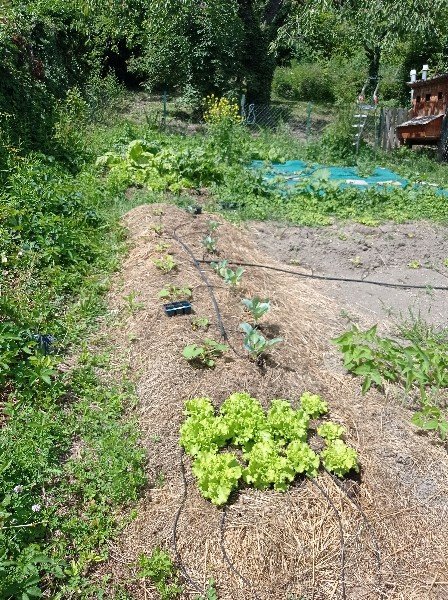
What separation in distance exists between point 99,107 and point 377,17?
704 cm

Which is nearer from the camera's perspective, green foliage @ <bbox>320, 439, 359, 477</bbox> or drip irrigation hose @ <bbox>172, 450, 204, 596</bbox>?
drip irrigation hose @ <bbox>172, 450, 204, 596</bbox>

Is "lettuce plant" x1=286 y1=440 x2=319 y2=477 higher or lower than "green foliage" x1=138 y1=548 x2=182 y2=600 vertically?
higher

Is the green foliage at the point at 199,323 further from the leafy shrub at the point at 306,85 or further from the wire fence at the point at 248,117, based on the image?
the leafy shrub at the point at 306,85

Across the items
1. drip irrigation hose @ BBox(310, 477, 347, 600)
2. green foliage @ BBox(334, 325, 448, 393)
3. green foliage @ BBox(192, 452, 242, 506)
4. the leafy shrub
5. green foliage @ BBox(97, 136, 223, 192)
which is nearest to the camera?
drip irrigation hose @ BBox(310, 477, 347, 600)

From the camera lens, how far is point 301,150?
1306 centimetres

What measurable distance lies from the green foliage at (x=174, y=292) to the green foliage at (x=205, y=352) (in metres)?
0.73

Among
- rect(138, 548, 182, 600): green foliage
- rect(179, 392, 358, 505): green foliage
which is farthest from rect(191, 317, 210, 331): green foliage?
rect(138, 548, 182, 600): green foliage

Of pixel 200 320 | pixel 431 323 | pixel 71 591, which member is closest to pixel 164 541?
pixel 71 591

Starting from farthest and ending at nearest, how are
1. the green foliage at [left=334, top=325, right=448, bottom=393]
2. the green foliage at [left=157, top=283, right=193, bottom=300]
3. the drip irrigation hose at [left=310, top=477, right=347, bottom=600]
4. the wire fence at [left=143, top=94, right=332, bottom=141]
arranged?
the wire fence at [left=143, top=94, right=332, bottom=141] → the green foliage at [left=157, top=283, right=193, bottom=300] → the green foliage at [left=334, top=325, right=448, bottom=393] → the drip irrigation hose at [left=310, top=477, right=347, bottom=600]

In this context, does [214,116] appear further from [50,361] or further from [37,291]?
[50,361]

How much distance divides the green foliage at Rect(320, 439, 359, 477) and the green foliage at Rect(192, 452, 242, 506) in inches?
19.7

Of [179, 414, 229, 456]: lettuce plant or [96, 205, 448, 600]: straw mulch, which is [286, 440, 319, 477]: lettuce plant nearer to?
[96, 205, 448, 600]: straw mulch

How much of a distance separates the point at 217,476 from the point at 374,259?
4.31m

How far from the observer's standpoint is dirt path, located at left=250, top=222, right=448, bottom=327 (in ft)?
17.7
